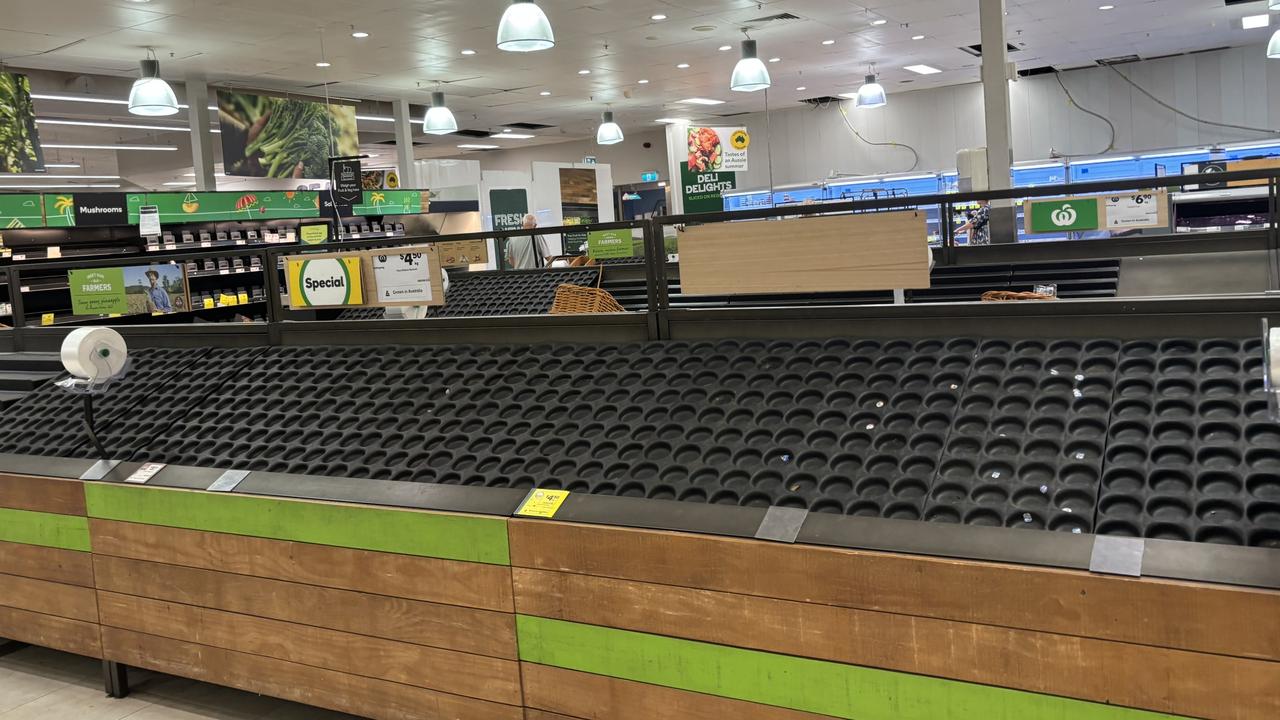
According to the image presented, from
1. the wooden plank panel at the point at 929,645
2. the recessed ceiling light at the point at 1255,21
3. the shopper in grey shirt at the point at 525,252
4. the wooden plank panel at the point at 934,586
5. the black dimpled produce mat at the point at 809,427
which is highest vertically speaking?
the recessed ceiling light at the point at 1255,21

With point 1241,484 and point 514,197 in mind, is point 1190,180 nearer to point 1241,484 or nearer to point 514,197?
point 1241,484

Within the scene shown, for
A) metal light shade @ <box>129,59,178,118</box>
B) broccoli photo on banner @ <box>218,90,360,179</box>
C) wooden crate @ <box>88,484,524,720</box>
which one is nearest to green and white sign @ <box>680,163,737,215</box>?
metal light shade @ <box>129,59,178,118</box>

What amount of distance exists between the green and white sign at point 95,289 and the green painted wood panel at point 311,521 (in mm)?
1719

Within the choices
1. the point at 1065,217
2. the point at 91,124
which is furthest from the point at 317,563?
the point at 91,124

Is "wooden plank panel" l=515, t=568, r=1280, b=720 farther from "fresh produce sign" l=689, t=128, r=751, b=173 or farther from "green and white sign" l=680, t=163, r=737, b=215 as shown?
"fresh produce sign" l=689, t=128, r=751, b=173

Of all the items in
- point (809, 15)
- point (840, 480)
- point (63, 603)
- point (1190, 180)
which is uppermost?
point (809, 15)

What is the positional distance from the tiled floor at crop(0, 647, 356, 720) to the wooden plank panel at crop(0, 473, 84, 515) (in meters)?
0.72

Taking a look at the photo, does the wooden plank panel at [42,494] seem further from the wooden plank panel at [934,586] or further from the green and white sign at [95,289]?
the wooden plank panel at [934,586]

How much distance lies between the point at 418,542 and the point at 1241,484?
6.76ft

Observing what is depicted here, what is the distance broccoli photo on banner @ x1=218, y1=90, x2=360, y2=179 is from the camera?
1079 cm

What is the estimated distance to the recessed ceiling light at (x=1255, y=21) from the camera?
1170 cm

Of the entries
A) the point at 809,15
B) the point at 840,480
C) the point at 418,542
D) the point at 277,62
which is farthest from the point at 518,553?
the point at 277,62

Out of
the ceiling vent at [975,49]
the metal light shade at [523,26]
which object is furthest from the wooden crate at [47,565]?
the ceiling vent at [975,49]

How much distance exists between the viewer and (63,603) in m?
3.67
